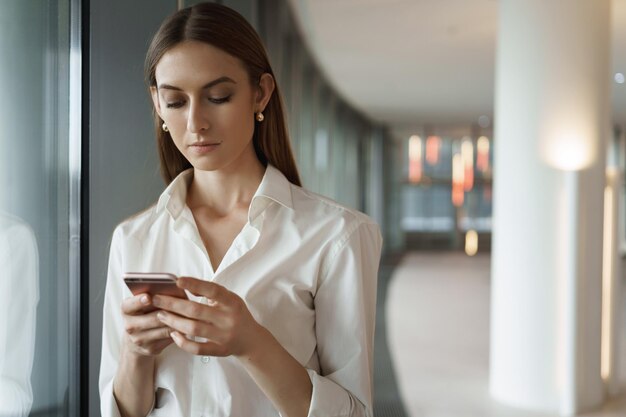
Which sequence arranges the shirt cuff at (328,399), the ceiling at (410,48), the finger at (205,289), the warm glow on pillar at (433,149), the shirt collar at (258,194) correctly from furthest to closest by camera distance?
the warm glow on pillar at (433,149) < the ceiling at (410,48) < the shirt collar at (258,194) < the shirt cuff at (328,399) < the finger at (205,289)

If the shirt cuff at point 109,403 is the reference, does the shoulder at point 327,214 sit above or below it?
above

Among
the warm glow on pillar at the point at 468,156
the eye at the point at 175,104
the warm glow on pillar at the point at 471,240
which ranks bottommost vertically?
the warm glow on pillar at the point at 471,240

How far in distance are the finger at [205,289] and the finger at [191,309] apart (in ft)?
0.06

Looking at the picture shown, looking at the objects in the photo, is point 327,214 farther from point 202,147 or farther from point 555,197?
point 555,197

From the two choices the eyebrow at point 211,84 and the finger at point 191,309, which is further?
the eyebrow at point 211,84

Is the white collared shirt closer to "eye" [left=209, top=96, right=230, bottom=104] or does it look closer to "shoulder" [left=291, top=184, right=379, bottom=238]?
"shoulder" [left=291, top=184, right=379, bottom=238]

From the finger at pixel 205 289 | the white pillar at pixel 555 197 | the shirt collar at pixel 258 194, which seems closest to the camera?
the finger at pixel 205 289

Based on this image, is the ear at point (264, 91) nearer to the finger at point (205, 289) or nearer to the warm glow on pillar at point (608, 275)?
the finger at point (205, 289)

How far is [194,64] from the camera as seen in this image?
54.6 inches

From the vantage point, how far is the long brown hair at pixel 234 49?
4.60 feet

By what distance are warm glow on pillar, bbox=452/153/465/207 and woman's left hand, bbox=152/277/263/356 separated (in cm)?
1996

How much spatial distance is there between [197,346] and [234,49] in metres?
0.57

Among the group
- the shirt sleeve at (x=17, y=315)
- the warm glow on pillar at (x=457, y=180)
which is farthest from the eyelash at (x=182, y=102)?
the warm glow on pillar at (x=457, y=180)

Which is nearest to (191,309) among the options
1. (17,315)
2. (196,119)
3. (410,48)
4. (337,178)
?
(196,119)
